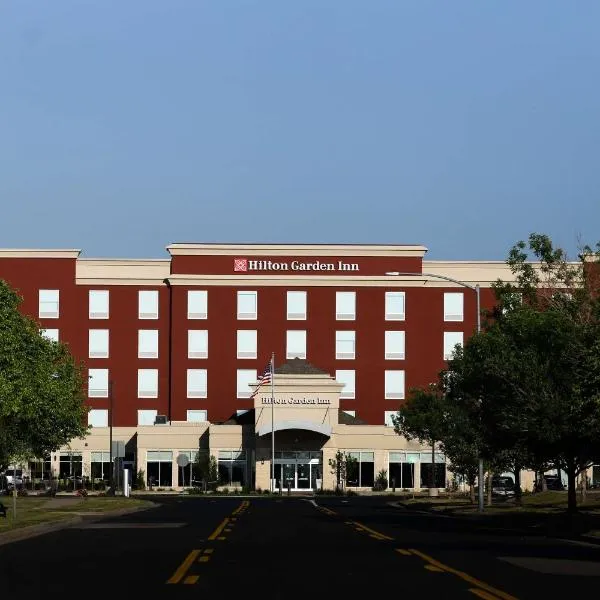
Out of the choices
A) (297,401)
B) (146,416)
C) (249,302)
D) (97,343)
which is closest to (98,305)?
(97,343)

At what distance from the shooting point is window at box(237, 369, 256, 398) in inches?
4572

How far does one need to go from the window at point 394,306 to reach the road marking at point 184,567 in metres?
88.9

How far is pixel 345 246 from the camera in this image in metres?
116

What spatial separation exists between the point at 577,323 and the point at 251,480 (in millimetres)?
67359

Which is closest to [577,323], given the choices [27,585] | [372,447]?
[27,585]

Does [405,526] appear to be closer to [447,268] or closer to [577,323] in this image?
[577,323]

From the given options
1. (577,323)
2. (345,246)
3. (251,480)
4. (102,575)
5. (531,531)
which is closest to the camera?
(102,575)

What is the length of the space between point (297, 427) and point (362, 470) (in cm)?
775

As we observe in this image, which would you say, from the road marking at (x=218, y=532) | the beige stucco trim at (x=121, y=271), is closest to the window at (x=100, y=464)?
the beige stucco trim at (x=121, y=271)

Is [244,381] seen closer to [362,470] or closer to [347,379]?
[347,379]

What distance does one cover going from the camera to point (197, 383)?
116 meters

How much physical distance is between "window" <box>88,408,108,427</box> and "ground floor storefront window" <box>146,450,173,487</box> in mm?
8388

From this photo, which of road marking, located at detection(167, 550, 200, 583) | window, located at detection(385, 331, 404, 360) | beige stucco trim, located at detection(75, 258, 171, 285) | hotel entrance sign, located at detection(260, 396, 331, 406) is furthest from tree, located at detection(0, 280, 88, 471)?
window, located at detection(385, 331, 404, 360)

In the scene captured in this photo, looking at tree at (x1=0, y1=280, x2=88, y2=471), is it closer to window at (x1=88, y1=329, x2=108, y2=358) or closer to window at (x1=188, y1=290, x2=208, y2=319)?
window at (x1=188, y1=290, x2=208, y2=319)
